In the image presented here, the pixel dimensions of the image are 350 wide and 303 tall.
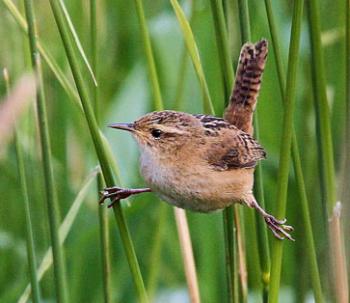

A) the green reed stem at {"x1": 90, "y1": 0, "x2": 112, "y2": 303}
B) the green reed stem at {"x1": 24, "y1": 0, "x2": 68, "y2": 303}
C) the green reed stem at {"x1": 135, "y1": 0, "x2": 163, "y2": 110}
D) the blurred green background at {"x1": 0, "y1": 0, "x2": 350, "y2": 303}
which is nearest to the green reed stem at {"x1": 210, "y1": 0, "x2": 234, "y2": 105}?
the green reed stem at {"x1": 135, "y1": 0, "x2": 163, "y2": 110}

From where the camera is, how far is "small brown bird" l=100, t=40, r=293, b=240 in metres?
2.28

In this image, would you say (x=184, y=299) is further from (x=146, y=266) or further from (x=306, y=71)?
(x=306, y=71)

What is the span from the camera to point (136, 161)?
325 cm

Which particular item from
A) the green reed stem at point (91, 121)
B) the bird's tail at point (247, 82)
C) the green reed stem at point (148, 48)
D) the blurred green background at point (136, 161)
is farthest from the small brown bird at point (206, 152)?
the blurred green background at point (136, 161)

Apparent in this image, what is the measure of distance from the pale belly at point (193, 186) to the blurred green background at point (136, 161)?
21.2 inches

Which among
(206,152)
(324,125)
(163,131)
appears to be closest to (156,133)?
(163,131)

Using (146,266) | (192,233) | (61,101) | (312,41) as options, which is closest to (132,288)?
(146,266)

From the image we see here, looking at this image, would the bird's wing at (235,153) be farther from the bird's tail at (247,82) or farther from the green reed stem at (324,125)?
the green reed stem at (324,125)

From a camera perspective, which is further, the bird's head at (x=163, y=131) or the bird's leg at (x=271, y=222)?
the bird's head at (x=163, y=131)

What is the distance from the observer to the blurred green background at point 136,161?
299 centimetres

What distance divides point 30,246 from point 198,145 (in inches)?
27.5

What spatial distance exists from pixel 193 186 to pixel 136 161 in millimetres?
980

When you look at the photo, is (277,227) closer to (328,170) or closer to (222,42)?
(328,170)

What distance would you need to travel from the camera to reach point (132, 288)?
303 cm
